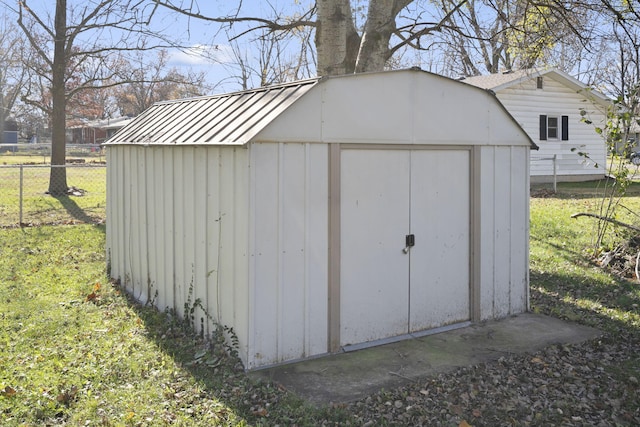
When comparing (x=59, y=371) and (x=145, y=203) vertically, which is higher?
(x=145, y=203)

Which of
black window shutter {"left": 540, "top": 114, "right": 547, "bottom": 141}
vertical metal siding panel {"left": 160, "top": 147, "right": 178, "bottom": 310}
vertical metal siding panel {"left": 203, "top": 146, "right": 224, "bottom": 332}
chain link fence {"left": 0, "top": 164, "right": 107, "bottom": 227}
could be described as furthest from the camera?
black window shutter {"left": 540, "top": 114, "right": 547, "bottom": 141}

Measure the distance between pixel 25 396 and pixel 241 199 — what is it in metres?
2.29

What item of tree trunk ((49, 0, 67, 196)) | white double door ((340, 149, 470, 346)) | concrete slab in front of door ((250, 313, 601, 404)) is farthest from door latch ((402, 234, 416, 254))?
tree trunk ((49, 0, 67, 196))

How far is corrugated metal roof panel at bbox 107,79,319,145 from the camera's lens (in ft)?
17.9

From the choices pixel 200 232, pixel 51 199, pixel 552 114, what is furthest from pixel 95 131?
pixel 200 232

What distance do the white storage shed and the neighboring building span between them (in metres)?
46.8

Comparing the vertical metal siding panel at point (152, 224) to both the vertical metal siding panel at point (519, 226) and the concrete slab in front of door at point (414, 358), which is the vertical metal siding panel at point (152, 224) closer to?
the concrete slab in front of door at point (414, 358)

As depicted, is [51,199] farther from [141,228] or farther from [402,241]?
[402,241]

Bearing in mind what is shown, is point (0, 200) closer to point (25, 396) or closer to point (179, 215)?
point (179, 215)

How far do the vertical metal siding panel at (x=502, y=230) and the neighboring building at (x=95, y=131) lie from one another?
47.4 meters

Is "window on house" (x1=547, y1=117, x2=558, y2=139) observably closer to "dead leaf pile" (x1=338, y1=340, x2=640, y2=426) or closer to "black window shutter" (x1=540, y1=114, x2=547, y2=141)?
"black window shutter" (x1=540, y1=114, x2=547, y2=141)

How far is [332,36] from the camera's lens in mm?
9273

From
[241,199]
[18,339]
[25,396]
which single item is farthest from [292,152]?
[18,339]

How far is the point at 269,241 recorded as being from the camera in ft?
17.6
